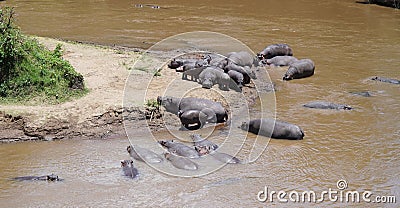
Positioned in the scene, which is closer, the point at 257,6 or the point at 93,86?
the point at 93,86

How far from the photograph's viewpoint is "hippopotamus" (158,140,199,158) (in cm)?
698

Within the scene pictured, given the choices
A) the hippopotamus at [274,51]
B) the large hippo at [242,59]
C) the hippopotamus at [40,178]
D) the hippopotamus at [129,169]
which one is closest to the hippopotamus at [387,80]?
the hippopotamus at [274,51]

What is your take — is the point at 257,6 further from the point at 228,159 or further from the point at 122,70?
the point at 228,159

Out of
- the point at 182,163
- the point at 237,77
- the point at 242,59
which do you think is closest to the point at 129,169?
the point at 182,163

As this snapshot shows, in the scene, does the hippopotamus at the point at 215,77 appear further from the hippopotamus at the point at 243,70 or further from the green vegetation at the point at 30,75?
the green vegetation at the point at 30,75

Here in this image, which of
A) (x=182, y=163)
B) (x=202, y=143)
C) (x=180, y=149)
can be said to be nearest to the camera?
(x=182, y=163)

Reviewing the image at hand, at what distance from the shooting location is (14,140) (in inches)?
299

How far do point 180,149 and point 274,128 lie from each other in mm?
1532

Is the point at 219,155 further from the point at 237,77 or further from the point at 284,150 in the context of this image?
the point at 237,77

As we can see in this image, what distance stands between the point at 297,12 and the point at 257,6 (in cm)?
184

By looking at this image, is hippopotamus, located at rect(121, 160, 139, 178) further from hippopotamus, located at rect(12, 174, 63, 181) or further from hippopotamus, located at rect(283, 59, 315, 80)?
hippopotamus, located at rect(283, 59, 315, 80)

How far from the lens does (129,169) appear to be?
6582mm

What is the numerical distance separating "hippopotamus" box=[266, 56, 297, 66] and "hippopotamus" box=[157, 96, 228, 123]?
13.0ft

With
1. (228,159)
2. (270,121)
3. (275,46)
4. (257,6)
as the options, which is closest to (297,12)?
(257,6)
